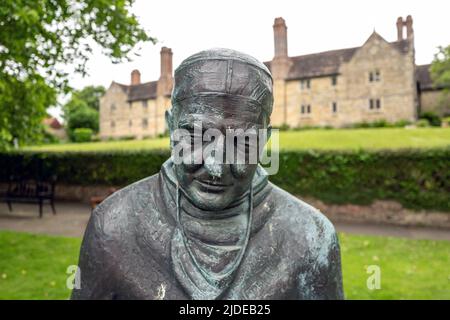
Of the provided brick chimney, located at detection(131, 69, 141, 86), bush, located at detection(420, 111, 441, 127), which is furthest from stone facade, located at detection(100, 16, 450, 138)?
brick chimney, located at detection(131, 69, 141, 86)

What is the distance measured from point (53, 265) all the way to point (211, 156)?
A: 7.02 meters

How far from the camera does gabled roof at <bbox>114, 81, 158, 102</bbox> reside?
1988 inches

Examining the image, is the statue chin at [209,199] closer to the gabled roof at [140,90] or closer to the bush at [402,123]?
the bush at [402,123]

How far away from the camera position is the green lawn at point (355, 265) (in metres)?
6.07

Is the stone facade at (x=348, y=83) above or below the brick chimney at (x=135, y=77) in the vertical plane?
below

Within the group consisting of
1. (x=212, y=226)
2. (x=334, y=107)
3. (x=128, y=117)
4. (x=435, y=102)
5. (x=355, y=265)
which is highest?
(x=435, y=102)

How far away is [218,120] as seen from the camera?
1.52 metres

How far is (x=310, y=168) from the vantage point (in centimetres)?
1342

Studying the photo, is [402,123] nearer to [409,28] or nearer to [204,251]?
[409,28]

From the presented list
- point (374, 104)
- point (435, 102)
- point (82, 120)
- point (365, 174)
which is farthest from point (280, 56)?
point (365, 174)

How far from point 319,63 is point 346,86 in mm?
4663

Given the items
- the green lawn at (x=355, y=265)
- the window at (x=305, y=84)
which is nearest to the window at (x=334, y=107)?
the window at (x=305, y=84)
